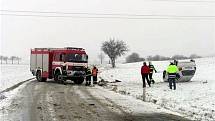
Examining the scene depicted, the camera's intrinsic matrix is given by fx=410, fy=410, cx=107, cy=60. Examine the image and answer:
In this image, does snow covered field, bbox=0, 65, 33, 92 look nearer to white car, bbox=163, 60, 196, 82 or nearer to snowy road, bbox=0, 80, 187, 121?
snowy road, bbox=0, 80, 187, 121

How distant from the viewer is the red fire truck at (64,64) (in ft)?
107

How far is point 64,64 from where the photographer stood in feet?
107

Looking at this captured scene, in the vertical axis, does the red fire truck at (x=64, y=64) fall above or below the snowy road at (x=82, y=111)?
above

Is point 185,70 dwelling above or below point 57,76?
above

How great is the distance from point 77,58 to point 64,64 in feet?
3.93

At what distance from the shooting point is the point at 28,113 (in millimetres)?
13812

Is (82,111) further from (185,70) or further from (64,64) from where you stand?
(64,64)

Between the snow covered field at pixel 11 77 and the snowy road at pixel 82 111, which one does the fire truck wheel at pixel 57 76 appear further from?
the snowy road at pixel 82 111

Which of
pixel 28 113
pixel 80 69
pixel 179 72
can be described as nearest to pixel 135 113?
pixel 28 113

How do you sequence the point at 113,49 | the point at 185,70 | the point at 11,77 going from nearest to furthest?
the point at 185,70, the point at 11,77, the point at 113,49

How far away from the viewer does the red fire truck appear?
32.5m

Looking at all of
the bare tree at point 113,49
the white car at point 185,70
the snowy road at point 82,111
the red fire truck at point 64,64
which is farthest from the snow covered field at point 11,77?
the bare tree at point 113,49

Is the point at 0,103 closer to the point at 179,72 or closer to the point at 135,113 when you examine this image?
the point at 135,113

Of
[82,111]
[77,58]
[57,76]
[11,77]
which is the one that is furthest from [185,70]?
[11,77]
